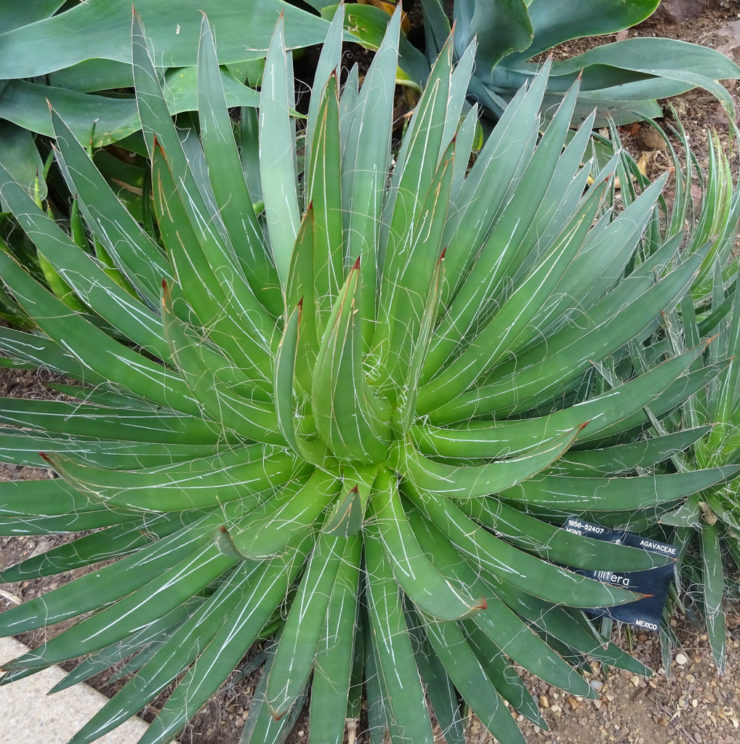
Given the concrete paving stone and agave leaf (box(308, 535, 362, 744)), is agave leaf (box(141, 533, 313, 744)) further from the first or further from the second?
the concrete paving stone

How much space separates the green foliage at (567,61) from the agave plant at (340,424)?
71 centimetres

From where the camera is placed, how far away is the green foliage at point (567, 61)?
1727 mm

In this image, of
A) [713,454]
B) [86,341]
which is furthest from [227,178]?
[713,454]

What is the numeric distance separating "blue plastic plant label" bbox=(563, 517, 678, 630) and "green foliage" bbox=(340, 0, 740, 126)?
1.26m

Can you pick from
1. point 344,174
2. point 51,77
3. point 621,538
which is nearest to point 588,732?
point 621,538

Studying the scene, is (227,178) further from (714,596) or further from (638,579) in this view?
(714,596)

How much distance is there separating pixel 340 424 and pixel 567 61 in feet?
5.49

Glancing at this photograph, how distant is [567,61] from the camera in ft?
6.46

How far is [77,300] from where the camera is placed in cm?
150

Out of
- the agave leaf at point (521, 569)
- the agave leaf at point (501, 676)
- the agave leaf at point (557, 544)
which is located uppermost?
the agave leaf at point (521, 569)

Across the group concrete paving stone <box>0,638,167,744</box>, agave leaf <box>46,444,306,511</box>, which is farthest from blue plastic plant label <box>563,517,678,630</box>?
concrete paving stone <box>0,638,167,744</box>

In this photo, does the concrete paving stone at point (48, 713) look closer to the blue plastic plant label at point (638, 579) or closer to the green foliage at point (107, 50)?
the blue plastic plant label at point (638, 579)

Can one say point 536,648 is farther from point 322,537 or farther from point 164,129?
point 164,129

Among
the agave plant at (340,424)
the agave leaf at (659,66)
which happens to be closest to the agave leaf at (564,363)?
the agave plant at (340,424)
